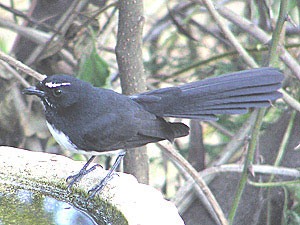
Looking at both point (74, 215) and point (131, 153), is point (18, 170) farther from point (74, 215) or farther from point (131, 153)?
point (131, 153)

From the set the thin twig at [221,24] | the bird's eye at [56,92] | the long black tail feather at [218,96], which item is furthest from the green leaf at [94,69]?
the thin twig at [221,24]

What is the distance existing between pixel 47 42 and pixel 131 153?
1277mm

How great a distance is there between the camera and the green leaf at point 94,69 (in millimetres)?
3686

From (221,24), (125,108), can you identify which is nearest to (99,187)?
(125,108)

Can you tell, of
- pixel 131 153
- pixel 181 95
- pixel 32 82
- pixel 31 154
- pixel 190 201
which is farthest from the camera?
pixel 32 82

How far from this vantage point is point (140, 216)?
2.06 m

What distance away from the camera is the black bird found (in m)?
2.78

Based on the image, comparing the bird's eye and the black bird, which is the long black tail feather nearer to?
the black bird

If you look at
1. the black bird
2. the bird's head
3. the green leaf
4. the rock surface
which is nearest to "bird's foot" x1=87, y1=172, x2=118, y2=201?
the rock surface

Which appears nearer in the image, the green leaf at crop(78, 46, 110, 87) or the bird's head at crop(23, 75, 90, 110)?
the bird's head at crop(23, 75, 90, 110)

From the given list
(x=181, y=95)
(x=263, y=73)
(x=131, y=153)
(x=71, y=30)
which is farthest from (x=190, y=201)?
(x=71, y=30)

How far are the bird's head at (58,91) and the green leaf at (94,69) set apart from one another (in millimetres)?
816

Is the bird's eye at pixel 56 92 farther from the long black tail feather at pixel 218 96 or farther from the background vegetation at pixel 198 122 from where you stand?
the background vegetation at pixel 198 122

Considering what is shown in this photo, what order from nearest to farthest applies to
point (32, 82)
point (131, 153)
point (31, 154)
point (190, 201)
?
point (31, 154) < point (131, 153) < point (190, 201) < point (32, 82)
